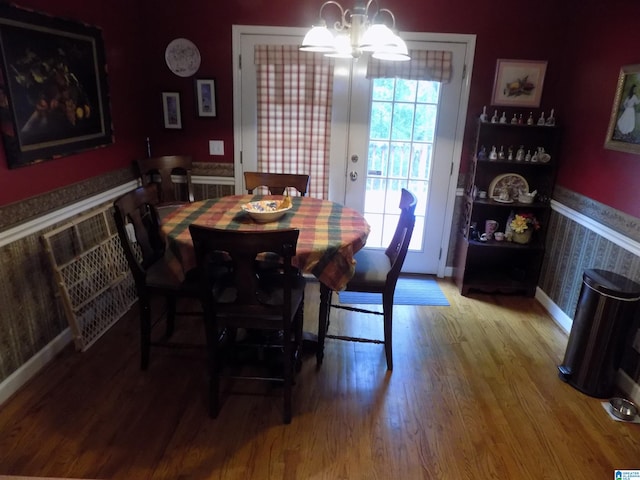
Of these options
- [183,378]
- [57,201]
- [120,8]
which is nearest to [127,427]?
[183,378]

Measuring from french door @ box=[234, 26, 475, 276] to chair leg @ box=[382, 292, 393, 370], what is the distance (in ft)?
5.00

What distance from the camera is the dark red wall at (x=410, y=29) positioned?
2939 mm

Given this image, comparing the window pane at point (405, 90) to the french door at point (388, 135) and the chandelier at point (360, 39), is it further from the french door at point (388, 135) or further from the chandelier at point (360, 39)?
the chandelier at point (360, 39)

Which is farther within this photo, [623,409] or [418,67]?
[418,67]

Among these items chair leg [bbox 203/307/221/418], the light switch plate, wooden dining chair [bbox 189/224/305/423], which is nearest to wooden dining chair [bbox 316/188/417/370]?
wooden dining chair [bbox 189/224/305/423]

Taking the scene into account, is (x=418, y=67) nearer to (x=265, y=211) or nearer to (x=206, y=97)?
(x=206, y=97)

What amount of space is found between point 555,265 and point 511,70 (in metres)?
1.56

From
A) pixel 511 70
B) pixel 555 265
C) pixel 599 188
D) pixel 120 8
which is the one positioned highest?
pixel 120 8

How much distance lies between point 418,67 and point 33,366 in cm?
330

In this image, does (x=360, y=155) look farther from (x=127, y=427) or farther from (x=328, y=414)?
(x=127, y=427)

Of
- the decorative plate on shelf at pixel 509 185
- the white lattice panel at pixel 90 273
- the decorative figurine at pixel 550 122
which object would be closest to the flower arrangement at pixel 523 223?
the decorative plate on shelf at pixel 509 185

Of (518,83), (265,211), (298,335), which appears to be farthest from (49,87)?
(518,83)

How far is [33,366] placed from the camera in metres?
2.46

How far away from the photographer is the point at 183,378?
8.15 feet
